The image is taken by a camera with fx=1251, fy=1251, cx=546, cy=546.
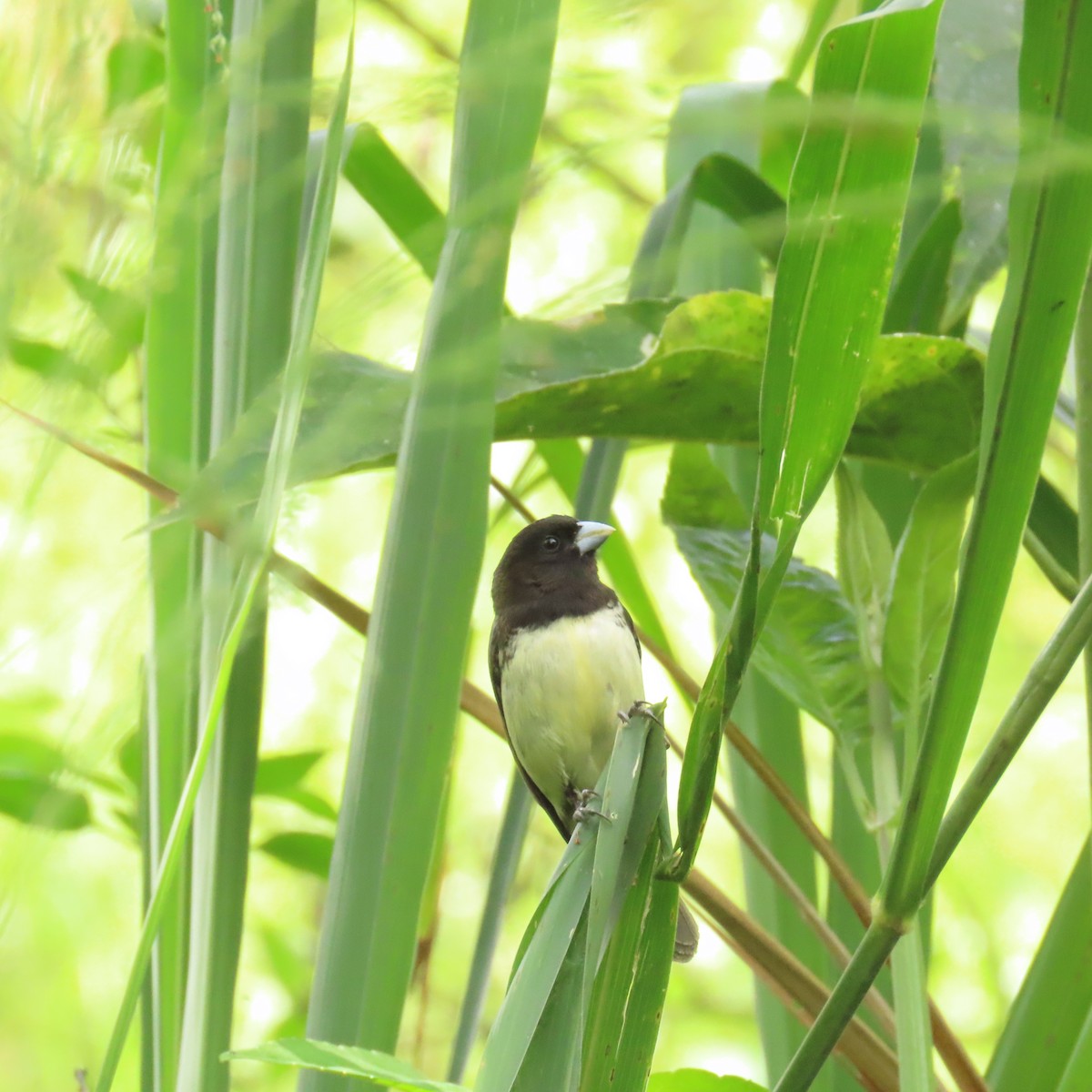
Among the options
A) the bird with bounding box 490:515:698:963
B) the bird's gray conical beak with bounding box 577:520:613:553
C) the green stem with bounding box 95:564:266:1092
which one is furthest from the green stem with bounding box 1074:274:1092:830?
the bird with bounding box 490:515:698:963

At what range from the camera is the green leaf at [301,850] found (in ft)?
4.40

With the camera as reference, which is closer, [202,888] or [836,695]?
[202,888]

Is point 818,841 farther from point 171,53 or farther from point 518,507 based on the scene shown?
point 171,53

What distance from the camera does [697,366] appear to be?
95 cm

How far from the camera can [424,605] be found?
0.69 meters

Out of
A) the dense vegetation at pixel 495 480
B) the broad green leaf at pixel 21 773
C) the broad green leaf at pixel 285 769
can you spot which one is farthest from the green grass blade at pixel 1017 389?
the broad green leaf at pixel 285 769

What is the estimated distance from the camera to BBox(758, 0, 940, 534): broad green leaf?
44 centimetres

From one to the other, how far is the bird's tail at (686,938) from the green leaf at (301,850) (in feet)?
1.25

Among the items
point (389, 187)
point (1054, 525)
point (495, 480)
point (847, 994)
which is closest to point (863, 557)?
point (1054, 525)

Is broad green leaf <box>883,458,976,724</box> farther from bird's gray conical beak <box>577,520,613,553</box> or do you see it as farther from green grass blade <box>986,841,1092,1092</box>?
bird's gray conical beak <box>577,520,613,553</box>

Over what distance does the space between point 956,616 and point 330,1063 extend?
0.31 meters

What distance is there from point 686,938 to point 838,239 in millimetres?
958

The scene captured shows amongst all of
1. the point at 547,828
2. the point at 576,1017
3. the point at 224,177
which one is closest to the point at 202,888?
the point at 576,1017

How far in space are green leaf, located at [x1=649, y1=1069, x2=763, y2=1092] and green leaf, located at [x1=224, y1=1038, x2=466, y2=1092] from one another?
0.37 meters
